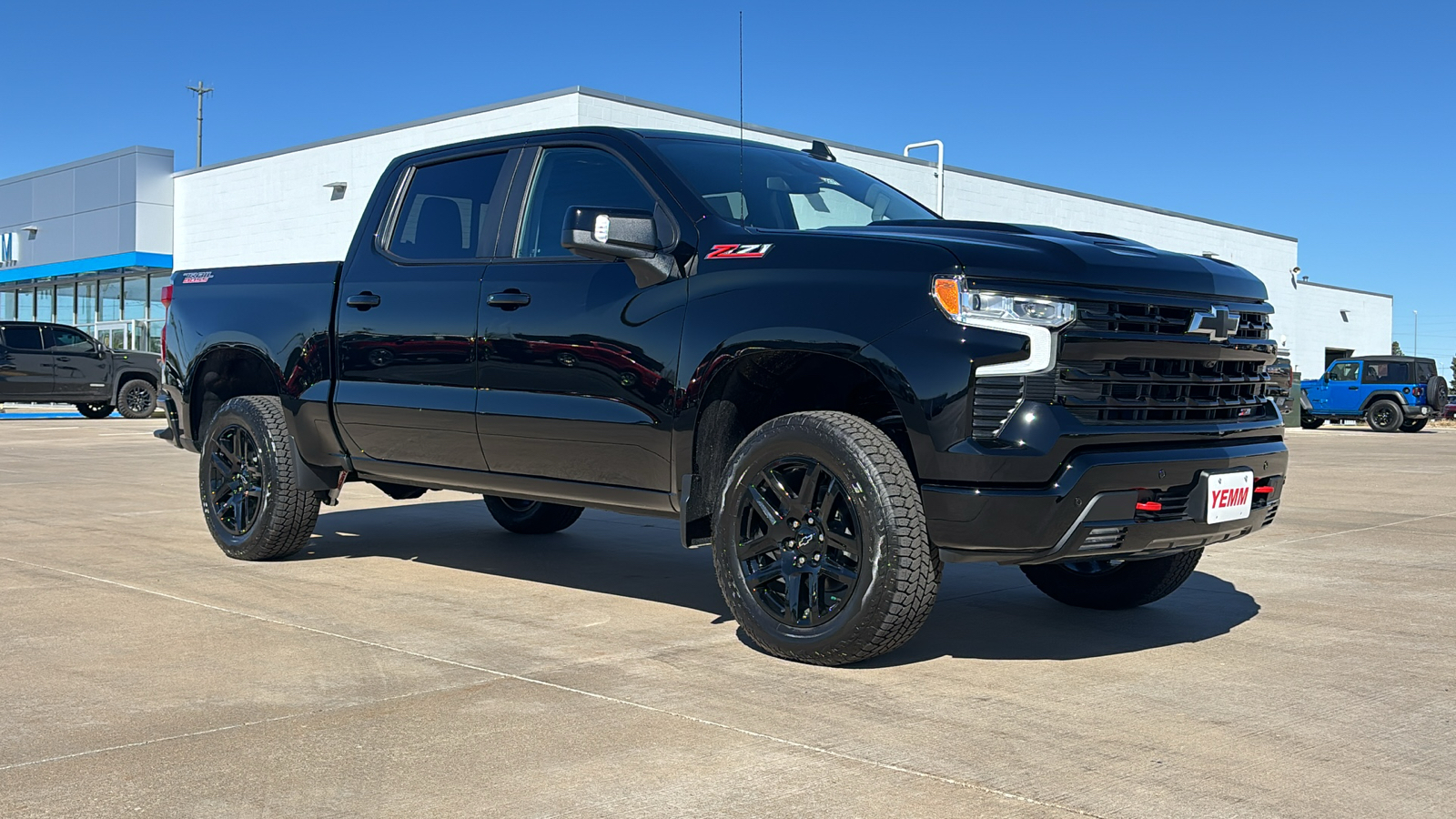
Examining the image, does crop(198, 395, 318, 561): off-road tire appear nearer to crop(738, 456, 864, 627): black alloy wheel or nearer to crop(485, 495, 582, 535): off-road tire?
crop(485, 495, 582, 535): off-road tire

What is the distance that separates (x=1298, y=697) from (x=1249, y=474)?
32.0 inches

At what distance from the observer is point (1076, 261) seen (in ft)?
14.4

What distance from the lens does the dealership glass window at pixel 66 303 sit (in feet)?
138

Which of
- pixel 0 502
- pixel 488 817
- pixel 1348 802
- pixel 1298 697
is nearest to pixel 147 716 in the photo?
pixel 488 817

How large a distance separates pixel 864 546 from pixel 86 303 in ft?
139

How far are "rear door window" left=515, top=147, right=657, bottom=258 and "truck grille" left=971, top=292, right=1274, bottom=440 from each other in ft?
6.39

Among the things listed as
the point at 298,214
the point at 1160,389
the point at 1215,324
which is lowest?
the point at 1160,389

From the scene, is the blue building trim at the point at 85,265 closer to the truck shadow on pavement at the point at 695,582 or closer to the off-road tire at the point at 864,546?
the truck shadow on pavement at the point at 695,582

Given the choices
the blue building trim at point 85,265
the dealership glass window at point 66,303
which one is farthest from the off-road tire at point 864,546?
the dealership glass window at point 66,303

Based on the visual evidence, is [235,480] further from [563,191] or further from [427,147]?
[427,147]

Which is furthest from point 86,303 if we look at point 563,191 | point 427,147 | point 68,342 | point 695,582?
point 563,191

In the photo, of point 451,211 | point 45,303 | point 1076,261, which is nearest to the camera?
point 1076,261

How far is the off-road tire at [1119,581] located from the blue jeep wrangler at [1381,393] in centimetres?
2835

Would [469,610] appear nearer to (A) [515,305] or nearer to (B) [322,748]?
(A) [515,305]
